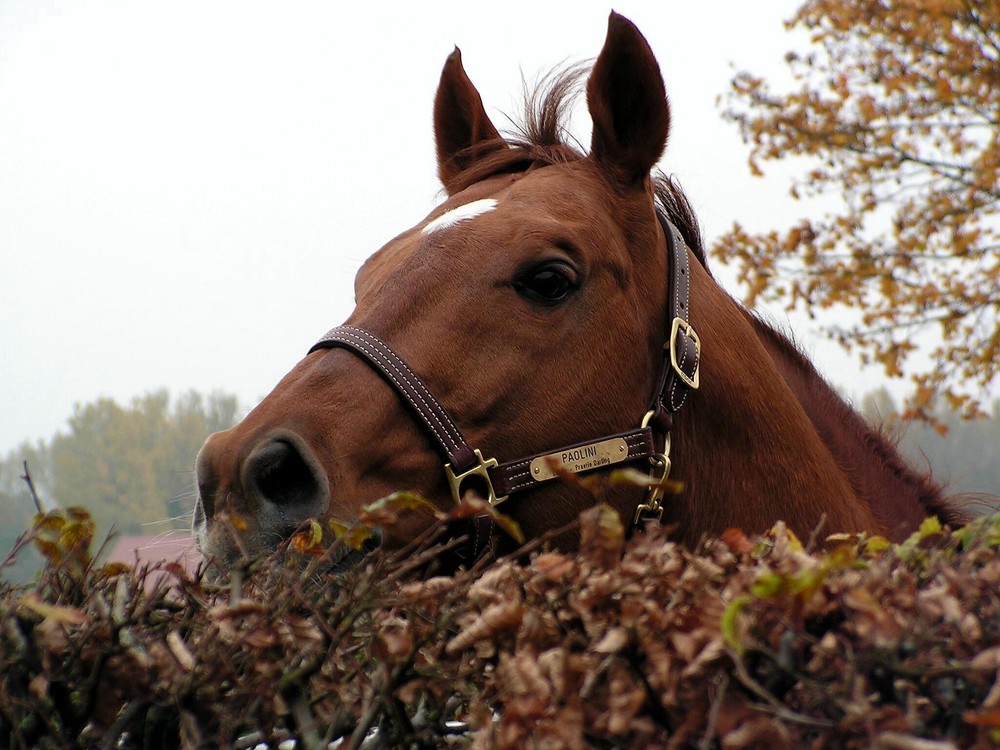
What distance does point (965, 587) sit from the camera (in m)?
1.24

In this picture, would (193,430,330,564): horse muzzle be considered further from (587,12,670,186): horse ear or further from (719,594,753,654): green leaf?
(587,12,670,186): horse ear

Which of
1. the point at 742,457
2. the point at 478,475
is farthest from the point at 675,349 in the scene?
the point at 478,475

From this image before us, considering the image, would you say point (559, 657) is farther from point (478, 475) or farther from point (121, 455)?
point (121, 455)

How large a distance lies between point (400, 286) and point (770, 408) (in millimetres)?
1263

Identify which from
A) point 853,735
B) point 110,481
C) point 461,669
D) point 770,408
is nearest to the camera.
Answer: point 853,735

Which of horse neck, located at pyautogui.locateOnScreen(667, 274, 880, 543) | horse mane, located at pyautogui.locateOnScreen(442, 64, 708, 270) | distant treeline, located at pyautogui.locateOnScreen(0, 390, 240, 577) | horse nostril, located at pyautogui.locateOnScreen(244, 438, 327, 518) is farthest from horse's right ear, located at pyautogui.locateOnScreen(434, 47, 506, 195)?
distant treeline, located at pyautogui.locateOnScreen(0, 390, 240, 577)

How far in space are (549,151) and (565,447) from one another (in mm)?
1234

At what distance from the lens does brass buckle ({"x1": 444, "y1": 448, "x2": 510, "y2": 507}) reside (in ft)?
8.52

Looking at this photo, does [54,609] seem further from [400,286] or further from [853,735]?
[400,286]

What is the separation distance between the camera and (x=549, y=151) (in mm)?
3408

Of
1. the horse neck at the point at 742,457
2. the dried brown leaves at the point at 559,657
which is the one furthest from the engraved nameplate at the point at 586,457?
the dried brown leaves at the point at 559,657

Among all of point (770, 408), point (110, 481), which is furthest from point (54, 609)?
point (110, 481)

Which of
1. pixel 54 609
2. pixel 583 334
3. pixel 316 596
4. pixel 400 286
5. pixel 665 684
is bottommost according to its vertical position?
pixel 665 684

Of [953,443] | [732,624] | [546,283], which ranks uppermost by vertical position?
[546,283]
